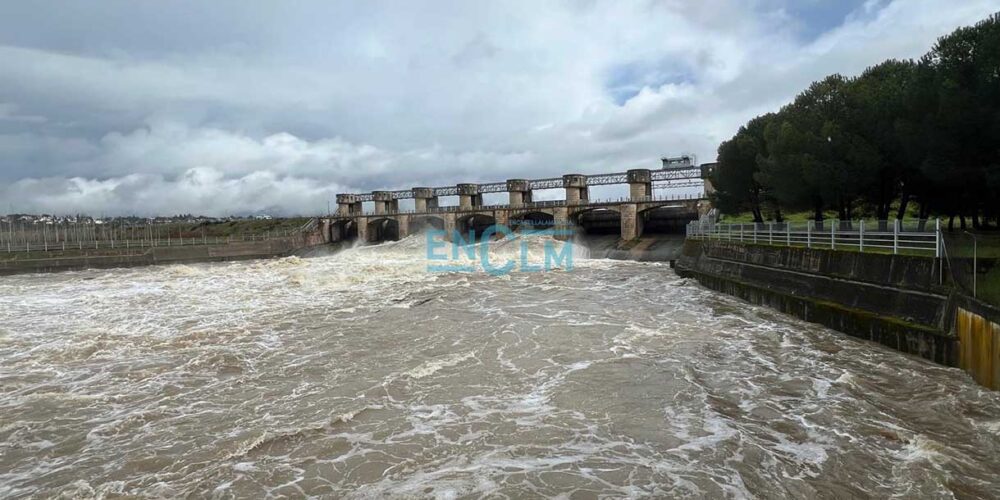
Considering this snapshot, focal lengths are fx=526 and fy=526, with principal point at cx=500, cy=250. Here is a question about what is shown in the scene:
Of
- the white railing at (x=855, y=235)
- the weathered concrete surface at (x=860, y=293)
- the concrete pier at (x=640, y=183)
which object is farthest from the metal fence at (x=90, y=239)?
the weathered concrete surface at (x=860, y=293)

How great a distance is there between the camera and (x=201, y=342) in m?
13.4

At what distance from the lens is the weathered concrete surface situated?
10.3m

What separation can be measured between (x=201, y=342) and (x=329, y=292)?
10.3 meters

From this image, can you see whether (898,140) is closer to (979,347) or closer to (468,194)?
(979,347)


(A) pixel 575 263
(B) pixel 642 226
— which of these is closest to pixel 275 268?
(A) pixel 575 263

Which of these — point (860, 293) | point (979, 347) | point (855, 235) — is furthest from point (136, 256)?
point (979, 347)

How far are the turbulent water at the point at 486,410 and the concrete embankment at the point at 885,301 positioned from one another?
553 millimetres

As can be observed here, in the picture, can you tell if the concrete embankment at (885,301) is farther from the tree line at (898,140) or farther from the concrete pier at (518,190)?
the concrete pier at (518,190)

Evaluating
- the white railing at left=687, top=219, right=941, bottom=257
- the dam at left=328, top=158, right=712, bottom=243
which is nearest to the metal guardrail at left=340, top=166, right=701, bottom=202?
the dam at left=328, top=158, right=712, bottom=243

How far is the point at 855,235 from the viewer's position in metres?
14.3

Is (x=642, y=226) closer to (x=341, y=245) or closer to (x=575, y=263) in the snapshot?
(x=575, y=263)

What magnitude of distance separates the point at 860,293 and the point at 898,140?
10398 millimetres

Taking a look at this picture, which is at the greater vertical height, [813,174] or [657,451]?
[813,174]

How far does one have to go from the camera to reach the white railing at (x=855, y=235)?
11773mm
